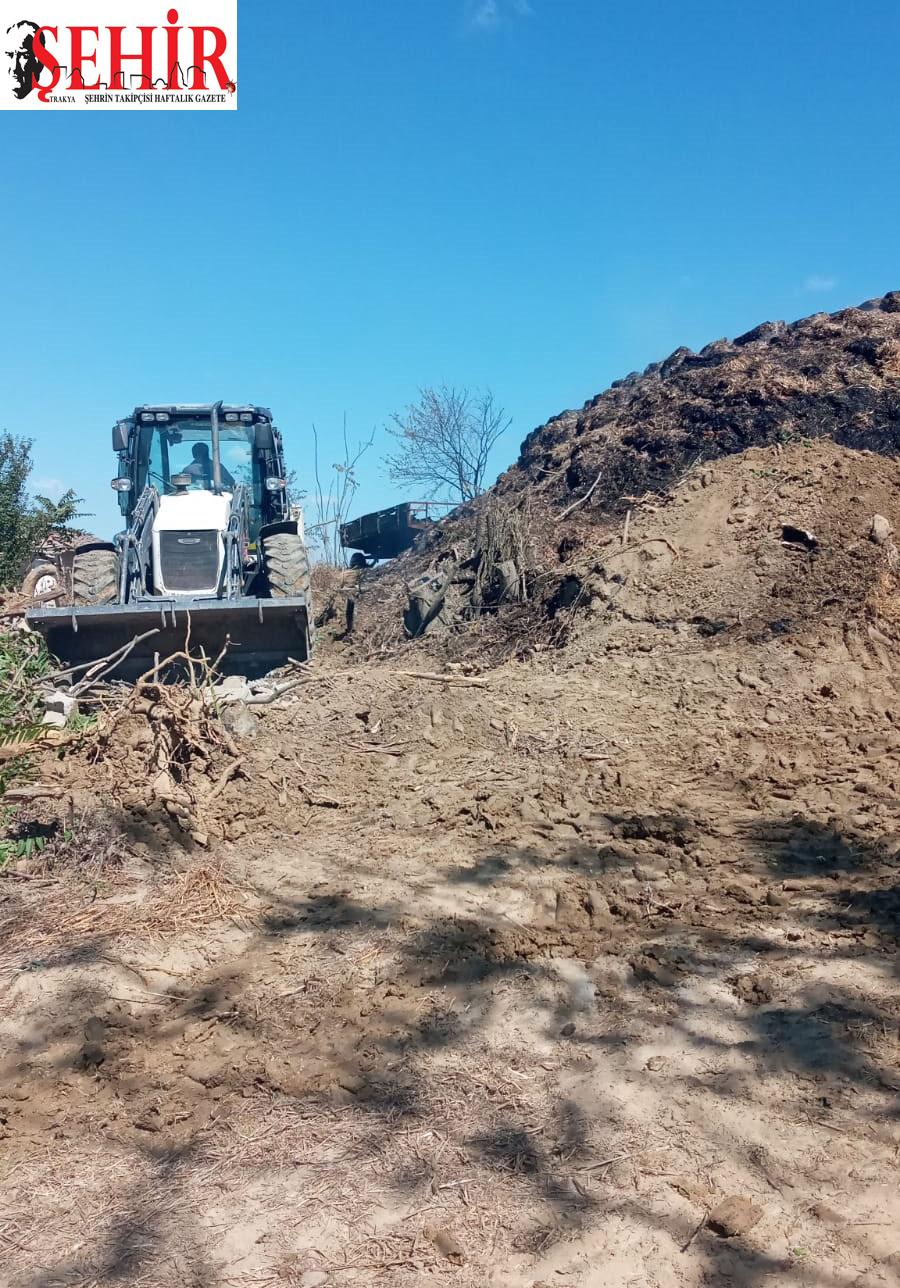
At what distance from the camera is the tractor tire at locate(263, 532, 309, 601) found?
11156mm

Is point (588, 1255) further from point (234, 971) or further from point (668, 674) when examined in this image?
point (668, 674)

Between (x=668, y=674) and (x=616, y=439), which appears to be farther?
(x=616, y=439)

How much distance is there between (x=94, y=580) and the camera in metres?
11.1

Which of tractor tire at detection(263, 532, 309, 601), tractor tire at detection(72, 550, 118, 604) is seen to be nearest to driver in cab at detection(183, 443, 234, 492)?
tractor tire at detection(263, 532, 309, 601)

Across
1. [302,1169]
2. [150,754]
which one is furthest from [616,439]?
[302,1169]

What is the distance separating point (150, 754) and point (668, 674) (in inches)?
158

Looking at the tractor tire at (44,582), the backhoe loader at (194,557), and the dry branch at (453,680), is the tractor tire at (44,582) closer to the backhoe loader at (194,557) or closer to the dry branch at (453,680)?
the backhoe loader at (194,557)

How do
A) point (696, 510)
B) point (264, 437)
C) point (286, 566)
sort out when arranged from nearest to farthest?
point (696, 510) < point (286, 566) < point (264, 437)

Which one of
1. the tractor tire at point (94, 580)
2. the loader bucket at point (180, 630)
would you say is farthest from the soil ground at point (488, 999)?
the tractor tire at point (94, 580)

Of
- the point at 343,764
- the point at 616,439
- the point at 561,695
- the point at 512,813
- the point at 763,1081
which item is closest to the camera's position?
the point at 763,1081

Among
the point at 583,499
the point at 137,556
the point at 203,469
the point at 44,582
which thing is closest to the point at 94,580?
the point at 137,556

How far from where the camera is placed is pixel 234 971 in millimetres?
4441

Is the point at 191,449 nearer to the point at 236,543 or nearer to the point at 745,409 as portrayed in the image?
the point at 236,543

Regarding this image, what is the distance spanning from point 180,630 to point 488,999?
6935 mm
